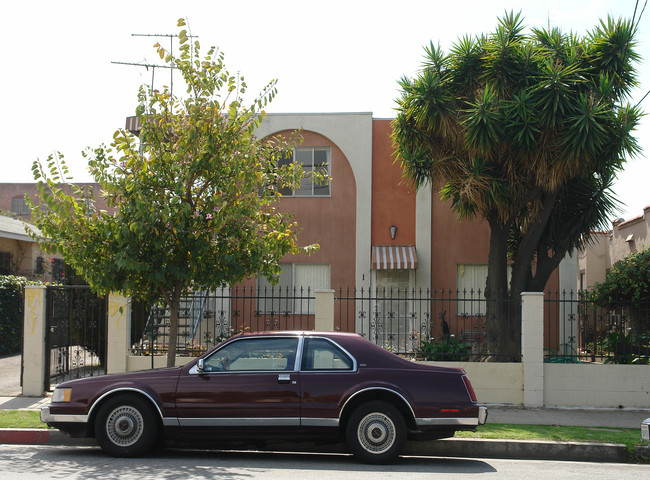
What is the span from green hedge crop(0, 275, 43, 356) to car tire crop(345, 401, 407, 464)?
507 inches

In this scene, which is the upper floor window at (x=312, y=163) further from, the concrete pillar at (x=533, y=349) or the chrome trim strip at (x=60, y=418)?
the chrome trim strip at (x=60, y=418)

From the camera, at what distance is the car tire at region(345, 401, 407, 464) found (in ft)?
→ 25.0

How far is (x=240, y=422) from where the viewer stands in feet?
25.3

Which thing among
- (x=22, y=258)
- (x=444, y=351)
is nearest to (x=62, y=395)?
(x=444, y=351)

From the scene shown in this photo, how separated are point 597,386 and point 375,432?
5.68m

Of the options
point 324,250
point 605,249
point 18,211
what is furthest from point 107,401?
point 18,211

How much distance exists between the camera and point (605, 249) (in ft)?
77.3

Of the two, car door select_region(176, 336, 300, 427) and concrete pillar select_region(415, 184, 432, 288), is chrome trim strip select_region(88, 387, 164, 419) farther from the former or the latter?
concrete pillar select_region(415, 184, 432, 288)

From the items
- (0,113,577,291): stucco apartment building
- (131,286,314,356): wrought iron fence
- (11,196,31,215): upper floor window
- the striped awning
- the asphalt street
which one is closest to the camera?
the asphalt street

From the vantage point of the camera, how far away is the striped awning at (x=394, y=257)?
17.6m

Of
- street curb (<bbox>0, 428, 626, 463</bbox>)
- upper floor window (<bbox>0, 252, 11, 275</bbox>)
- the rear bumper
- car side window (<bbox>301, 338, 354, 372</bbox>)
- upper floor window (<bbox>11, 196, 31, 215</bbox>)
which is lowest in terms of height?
street curb (<bbox>0, 428, 626, 463</bbox>)

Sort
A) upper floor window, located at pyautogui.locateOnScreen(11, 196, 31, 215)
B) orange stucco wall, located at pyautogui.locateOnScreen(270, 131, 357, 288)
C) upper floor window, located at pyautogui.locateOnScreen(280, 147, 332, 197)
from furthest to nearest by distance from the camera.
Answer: upper floor window, located at pyautogui.locateOnScreen(11, 196, 31, 215) → upper floor window, located at pyautogui.locateOnScreen(280, 147, 332, 197) → orange stucco wall, located at pyautogui.locateOnScreen(270, 131, 357, 288)

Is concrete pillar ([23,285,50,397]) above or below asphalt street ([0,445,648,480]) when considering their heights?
above

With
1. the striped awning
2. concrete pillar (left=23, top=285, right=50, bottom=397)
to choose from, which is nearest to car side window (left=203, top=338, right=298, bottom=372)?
concrete pillar (left=23, top=285, right=50, bottom=397)
